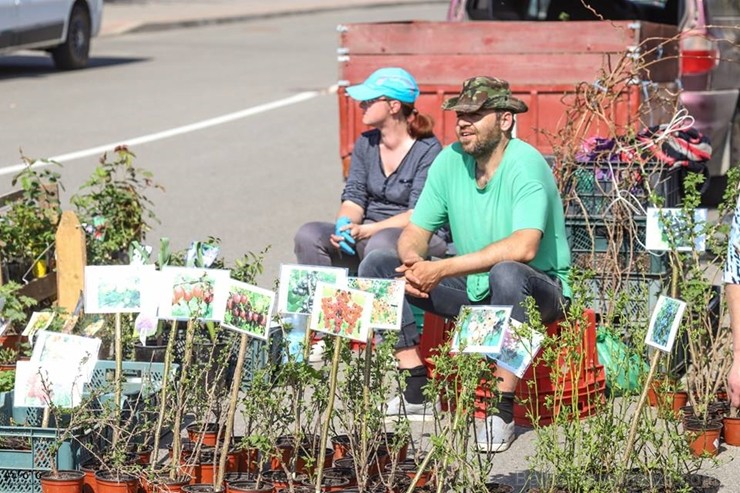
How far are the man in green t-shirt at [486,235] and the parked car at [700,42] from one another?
3.93m

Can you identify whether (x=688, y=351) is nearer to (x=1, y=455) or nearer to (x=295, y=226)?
(x=1, y=455)

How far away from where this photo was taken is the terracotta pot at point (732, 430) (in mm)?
5863

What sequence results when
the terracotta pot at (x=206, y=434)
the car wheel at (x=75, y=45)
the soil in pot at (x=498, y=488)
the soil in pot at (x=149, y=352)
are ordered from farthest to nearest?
the car wheel at (x=75, y=45)
the soil in pot at (x=149, y=352)
the terracotta pot at (x=206, y=434)
the soil in pot at (x=498, y=488)

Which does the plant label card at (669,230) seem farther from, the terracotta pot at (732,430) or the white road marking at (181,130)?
the white road marking at (181,130)

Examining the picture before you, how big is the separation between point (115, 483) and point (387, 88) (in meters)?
2.97

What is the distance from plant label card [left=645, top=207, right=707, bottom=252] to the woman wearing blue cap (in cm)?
137

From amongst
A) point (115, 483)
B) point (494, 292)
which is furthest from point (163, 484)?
point (494, 292)

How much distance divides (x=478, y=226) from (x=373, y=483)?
156 cm

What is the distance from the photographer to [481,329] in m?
4.86

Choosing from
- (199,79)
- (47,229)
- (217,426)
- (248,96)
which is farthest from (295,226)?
(199,79)

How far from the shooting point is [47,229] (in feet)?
23.2

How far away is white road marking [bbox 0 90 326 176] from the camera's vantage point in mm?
12625

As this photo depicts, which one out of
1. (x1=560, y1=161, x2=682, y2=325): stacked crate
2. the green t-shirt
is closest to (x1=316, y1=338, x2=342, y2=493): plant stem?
the green t-shirt

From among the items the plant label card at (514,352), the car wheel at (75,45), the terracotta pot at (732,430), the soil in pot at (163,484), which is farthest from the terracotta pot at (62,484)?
the car wheel at (75,45)
